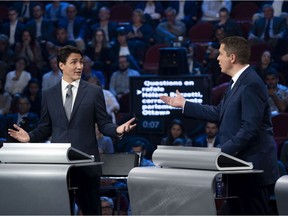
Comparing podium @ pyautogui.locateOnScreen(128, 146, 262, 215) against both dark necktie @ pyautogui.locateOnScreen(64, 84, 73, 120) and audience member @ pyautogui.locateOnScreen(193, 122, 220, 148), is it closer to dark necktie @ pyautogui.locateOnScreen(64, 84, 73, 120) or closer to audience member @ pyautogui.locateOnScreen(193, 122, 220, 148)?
dark necktie @ pyautogui.locateOnScreen(64, 84, 73, 120)

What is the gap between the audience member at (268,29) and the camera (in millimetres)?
9266

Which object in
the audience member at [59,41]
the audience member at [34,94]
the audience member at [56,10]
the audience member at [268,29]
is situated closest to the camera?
the audience member at [268,29]

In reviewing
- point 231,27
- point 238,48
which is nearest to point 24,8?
point 231,27

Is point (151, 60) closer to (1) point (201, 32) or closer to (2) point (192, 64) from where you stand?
(1) point (201, 32)

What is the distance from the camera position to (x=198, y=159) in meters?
3.55

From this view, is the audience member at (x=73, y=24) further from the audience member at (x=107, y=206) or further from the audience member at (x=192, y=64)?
the audience member at (x=107, y=206)

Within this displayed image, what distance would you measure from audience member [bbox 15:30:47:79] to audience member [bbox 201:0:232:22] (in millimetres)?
2407

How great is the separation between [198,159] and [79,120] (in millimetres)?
1038

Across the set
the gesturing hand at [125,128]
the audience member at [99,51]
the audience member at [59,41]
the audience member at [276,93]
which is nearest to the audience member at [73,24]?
the audience member at [59,41]

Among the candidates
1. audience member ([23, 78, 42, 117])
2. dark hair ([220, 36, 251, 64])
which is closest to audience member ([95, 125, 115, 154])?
audience member ([23, 78, 42, 117])

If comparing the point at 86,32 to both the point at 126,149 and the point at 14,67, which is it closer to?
the point at 14,67

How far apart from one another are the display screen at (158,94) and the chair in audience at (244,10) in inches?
82.9

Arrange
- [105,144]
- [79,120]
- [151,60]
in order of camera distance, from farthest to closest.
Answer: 1. [151,60]
2. [105,144]
3. [79,120]

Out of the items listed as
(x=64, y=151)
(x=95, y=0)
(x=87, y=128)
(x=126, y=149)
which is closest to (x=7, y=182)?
(x=64, y=151)
